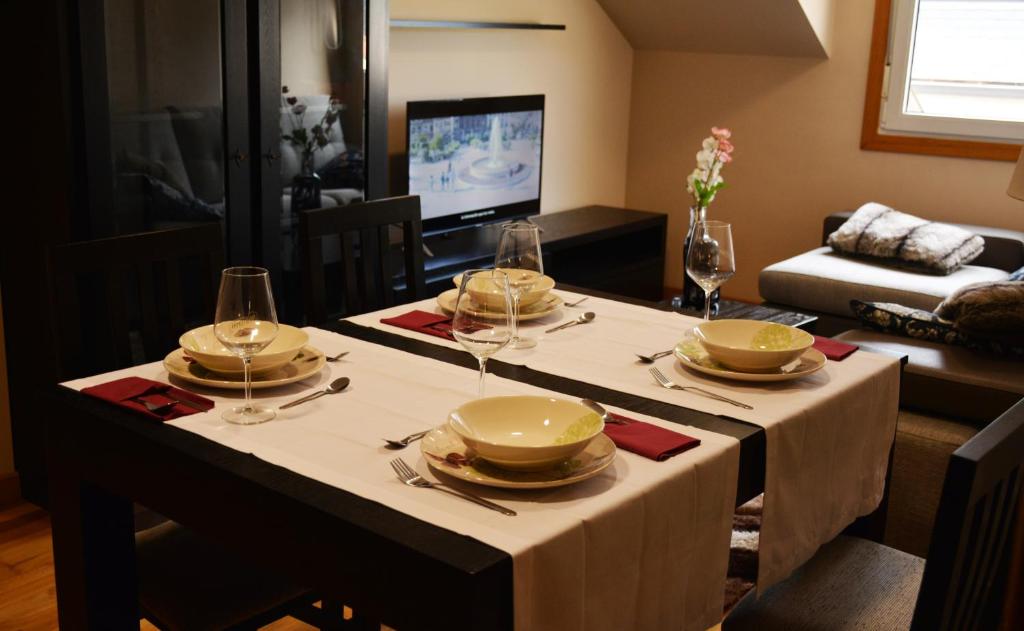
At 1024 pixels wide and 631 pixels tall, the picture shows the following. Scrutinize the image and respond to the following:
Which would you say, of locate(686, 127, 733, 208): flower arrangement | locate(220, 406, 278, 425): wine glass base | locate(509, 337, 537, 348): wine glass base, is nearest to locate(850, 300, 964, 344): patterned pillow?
locate(686, 127, 733, 208): flower arrangement

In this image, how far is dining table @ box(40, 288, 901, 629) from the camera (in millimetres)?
1263

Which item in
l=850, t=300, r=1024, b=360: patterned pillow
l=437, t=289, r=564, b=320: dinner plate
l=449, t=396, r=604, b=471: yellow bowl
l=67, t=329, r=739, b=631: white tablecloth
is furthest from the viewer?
l=850, t=300, r=1024, b=360: patterned pillow

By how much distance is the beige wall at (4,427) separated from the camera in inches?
121

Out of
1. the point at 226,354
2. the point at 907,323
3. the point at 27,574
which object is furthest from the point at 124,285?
the point at 907,323

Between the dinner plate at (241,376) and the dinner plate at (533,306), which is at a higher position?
the dinner plate at (533,306)

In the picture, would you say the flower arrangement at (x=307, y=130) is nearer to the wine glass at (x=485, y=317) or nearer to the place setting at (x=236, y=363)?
the place setting at (x=236, y=363)

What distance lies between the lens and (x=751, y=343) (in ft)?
6.43

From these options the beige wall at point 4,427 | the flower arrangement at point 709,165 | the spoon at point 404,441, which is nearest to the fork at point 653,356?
the spoon at point 404,441

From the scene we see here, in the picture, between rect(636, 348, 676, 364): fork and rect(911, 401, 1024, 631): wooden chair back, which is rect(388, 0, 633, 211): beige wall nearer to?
rect(636, 348, 676, 364): fork

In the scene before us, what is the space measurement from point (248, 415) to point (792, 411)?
0.85 m

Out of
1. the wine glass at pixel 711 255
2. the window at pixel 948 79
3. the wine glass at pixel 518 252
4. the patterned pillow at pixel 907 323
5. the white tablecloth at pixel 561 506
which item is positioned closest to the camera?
the white tablecloth at pixel 561 506

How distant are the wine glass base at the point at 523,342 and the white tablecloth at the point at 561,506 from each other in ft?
0.74

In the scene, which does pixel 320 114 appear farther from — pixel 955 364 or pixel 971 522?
pixel 971 522

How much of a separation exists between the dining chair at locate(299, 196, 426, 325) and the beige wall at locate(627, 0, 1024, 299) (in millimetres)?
3496
